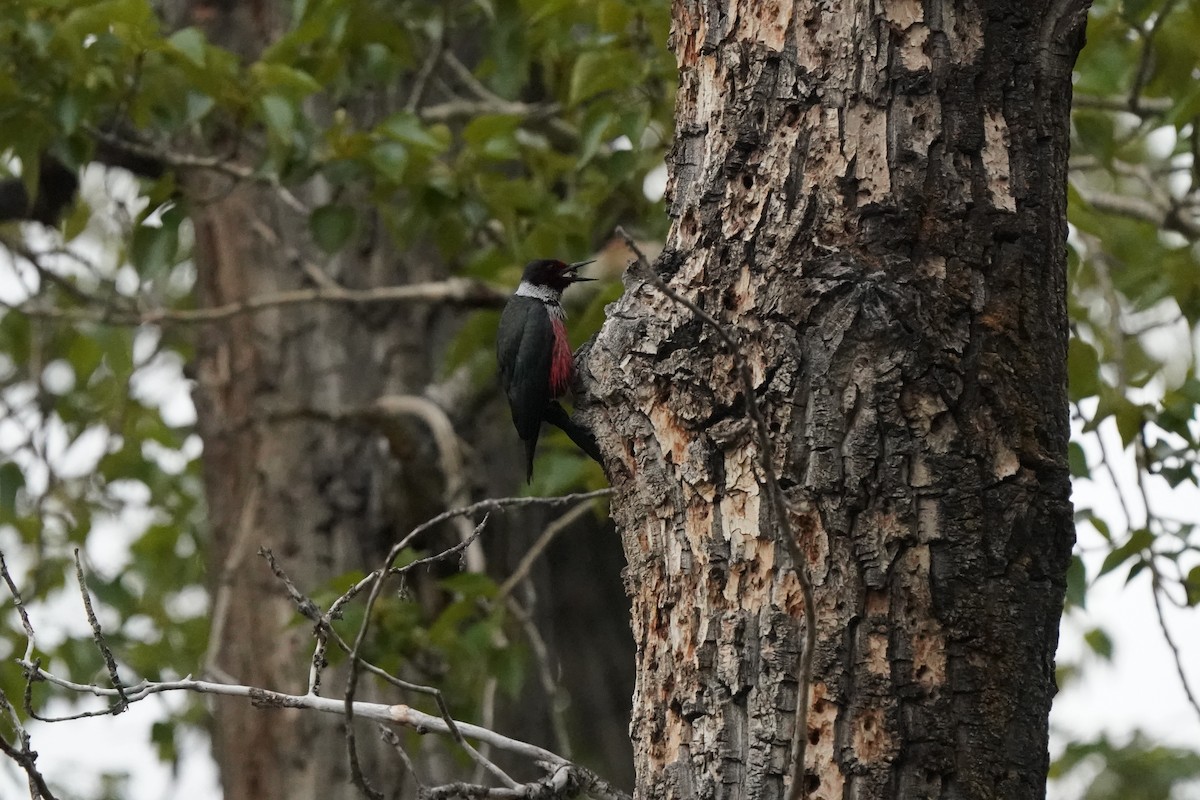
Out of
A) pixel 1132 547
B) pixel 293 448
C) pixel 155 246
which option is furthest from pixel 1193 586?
pixel 293 448

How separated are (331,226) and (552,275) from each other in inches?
36.9

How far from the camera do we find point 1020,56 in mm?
2117

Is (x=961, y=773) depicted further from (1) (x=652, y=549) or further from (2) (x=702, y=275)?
(2) (x=702, y=275)

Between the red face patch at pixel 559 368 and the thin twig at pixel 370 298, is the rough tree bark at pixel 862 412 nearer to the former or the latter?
the red face patch at pixel 559 368

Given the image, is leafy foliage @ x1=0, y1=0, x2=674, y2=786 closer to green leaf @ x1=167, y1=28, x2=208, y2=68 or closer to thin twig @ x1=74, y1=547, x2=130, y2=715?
green leaf @ x1=167, y1=28, x2=208, y2=68

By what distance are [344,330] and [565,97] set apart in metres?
1.23

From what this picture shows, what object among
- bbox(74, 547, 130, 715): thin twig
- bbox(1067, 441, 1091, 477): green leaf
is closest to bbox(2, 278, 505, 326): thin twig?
bbox(1067, 441, 1091, 477): green leaf

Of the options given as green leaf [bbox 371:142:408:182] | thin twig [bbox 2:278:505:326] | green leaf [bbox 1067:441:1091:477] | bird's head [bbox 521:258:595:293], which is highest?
green leaf [bbox 371:142:408:182]

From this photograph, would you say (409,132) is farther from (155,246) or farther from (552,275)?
(552,275)

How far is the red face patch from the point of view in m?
3.74

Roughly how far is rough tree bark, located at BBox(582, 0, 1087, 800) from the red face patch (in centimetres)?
145

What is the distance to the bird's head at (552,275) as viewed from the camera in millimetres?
4516

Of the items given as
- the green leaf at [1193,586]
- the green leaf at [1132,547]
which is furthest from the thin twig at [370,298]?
the green leaf at [1193,586]

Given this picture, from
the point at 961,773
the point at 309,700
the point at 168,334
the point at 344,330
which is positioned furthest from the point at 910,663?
the point at 168,334
